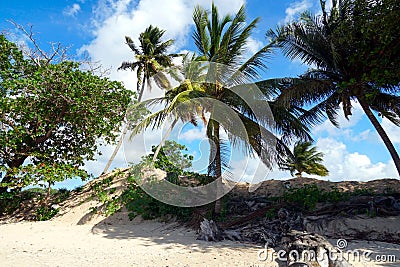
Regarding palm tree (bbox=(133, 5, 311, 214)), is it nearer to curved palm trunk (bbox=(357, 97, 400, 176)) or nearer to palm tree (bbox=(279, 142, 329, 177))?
curved palm trunk (bbox=(357, 97, 400, 176))

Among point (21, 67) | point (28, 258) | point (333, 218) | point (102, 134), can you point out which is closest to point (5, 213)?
point (102, 134)

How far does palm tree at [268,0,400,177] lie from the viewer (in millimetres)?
9719

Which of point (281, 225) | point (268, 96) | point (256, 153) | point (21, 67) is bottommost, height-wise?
point (281, 225)

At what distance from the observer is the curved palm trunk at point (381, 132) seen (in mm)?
9789

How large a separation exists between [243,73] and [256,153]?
2.43 meters

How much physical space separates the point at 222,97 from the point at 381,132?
5.37 metres

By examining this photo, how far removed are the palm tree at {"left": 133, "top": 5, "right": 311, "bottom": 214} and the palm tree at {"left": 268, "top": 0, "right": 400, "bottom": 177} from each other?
113cm

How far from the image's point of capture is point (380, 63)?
8.61 m

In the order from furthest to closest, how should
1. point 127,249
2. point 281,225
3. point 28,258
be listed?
1. point 281,225
2. point 127,249
3. point 28,258

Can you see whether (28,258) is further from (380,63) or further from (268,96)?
(380,63)

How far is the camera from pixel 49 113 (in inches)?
464

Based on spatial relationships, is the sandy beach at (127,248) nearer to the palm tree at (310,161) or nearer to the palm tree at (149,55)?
the palm tree at (149,55)

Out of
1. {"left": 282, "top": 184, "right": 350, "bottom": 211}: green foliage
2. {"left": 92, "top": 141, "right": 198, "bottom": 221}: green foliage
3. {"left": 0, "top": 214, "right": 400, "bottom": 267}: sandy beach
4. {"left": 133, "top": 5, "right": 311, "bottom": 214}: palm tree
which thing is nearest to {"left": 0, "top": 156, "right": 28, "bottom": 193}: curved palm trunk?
{"left": 0, "top": 214, "right": 400, "bottom": 267}: sandy beach

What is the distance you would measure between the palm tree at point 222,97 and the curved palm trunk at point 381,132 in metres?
2.90
